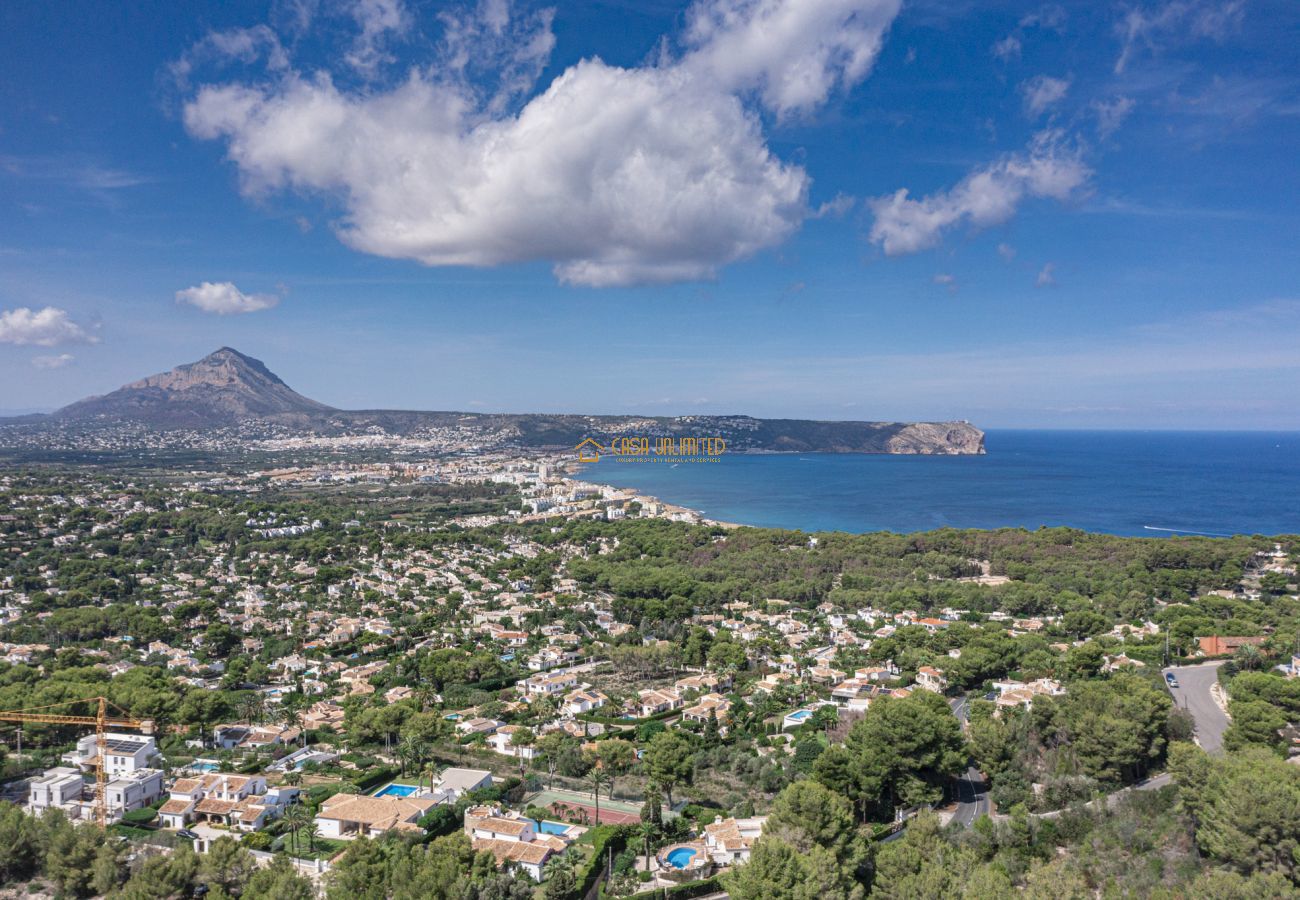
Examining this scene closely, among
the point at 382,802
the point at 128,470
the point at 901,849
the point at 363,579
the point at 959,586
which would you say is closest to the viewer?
the point at 901,849

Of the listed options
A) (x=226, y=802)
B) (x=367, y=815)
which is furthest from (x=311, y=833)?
(x=226, y=802)

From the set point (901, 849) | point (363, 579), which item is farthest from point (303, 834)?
point (363, 579)

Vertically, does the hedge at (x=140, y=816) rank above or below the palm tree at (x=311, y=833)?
below

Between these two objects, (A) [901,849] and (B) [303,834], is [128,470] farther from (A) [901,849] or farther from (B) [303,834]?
(A) [901,849]

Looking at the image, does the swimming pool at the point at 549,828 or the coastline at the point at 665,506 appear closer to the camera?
the swimming pool at the point at 549,828

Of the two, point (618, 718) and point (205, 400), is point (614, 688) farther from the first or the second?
point (205, 400)

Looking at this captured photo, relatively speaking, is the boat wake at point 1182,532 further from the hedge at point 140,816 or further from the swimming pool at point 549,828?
the hedge at point 140,816

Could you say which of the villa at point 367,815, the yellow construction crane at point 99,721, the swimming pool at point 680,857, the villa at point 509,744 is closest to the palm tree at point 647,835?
the swimming pool at point 680,857
